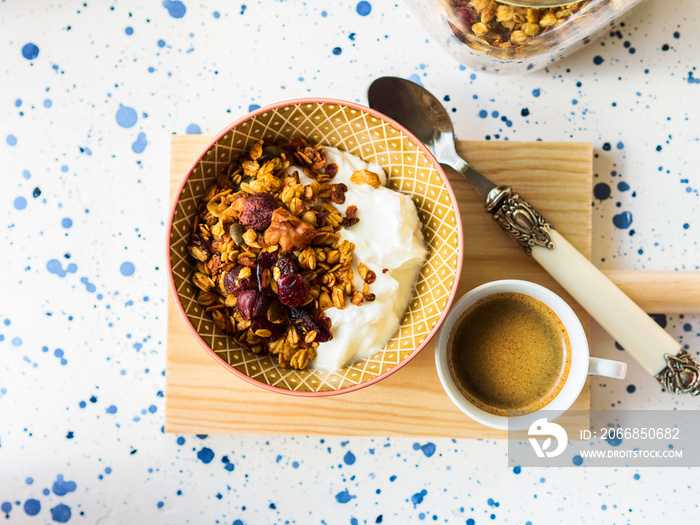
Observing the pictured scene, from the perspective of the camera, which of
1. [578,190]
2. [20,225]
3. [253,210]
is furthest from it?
[20,225]

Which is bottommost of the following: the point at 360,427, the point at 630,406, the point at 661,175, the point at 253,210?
the point at 360,427

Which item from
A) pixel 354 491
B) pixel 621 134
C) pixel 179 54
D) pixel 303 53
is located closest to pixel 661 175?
pixel 621 134

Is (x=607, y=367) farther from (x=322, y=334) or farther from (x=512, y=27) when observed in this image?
(x=512, y=27)

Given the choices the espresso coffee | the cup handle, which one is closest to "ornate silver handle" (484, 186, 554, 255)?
the espresso coffee

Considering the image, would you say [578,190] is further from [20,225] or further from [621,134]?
[20,225]

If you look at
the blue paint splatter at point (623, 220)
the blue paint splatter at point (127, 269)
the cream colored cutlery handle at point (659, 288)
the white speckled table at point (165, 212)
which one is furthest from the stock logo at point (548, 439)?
the blue paint splatter at point (127, 269)

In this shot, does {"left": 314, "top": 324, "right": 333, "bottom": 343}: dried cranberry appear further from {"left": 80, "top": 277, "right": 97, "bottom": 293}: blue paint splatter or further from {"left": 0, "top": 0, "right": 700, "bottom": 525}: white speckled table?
{"left": 80, "top": 277, "right": 97, "bottom": 293}: blue paint splatter

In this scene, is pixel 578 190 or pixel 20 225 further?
pixel 20 225

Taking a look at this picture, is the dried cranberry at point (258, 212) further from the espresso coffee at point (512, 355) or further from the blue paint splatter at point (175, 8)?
the blue paint splatter at point (175, 8)
